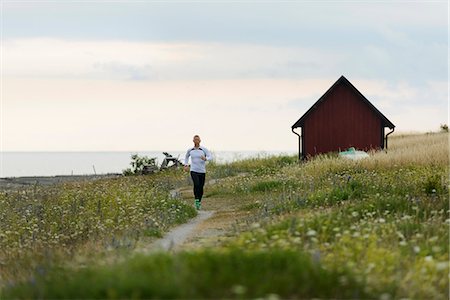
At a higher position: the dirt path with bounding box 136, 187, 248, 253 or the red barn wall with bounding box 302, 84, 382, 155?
the red barn wall with bounding box 302, 84, 382, 155

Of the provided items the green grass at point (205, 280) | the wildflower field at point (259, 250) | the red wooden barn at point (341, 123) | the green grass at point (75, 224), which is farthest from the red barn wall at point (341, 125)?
the green grass at point (205, 280)

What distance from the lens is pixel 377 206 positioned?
15594mm

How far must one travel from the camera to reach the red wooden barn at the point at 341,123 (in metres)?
44.8

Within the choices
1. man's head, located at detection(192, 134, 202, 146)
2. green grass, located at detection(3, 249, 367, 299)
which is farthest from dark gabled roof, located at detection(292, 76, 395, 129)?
green grass, located at detection(3, 249, 367, 299)

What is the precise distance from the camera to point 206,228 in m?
19.0

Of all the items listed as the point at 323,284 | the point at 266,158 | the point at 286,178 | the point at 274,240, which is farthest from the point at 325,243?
the point at 266,158

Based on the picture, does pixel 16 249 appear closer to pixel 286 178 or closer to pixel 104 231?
pixel 104 231

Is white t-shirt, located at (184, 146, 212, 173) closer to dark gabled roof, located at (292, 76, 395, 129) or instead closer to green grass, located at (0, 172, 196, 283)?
green grass, located at (0, 172, 196, 283)

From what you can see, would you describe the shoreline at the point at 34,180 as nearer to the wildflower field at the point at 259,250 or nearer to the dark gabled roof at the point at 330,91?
the dark gabled roof at the point at 330,91

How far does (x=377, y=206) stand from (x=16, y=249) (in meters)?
7.19

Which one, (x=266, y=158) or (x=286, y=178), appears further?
(x=266, y=158)

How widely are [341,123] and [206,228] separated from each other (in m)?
27.2

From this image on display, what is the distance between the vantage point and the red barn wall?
44.8 metres

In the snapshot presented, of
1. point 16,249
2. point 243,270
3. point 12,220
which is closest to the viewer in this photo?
point 243,270
